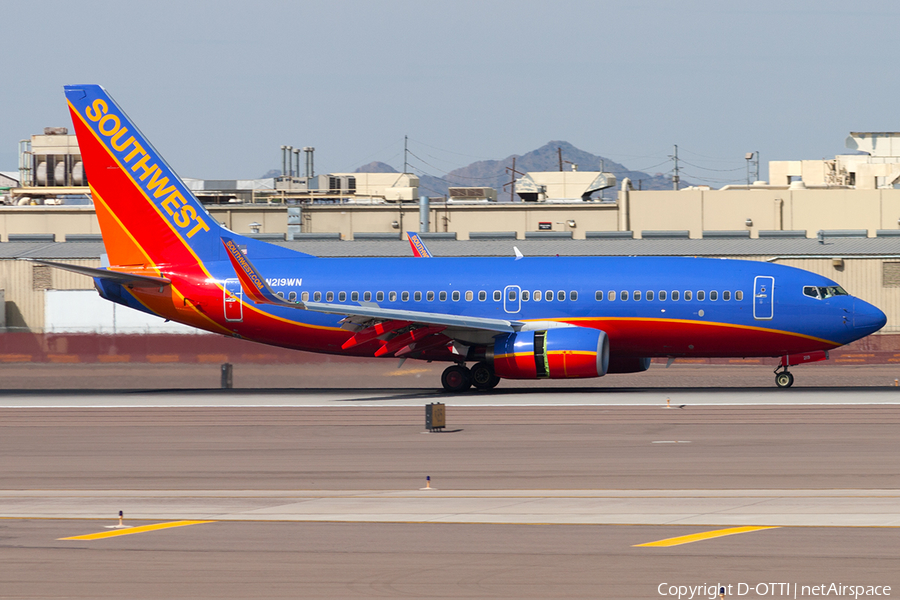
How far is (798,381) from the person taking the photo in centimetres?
4259

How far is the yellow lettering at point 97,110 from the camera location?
40750 mm

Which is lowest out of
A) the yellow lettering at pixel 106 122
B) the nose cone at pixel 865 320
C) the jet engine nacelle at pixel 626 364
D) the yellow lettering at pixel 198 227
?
the jet engine nacelle at pixel 626 364

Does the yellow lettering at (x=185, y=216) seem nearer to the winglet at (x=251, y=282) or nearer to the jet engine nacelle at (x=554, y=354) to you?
the winglet at (x=251, y=282)

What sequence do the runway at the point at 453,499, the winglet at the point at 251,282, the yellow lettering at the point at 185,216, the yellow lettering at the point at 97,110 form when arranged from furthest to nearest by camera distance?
the yellow lettering at the point at 185,216 → the yellow lettering at the point at 97,110 → the winglet at the point at 251,282 → the runway at the point at 453,499

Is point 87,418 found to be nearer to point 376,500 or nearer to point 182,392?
point 182,392

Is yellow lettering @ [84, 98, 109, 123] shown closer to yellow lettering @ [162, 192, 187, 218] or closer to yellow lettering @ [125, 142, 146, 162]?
yellow lettering @ [125, 142, 146, 162]

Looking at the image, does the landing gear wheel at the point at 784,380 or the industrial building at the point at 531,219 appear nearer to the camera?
the landing gear wheel at the point at 784,380

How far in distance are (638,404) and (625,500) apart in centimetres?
1533

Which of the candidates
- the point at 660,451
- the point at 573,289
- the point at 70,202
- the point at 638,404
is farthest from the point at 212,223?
the point at 70,202

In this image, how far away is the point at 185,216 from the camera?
134 ft

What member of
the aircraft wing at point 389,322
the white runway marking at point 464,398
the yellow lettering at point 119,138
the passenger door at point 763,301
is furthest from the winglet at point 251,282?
the passenger door at point 763,301

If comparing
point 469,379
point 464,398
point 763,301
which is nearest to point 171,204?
point 469,379

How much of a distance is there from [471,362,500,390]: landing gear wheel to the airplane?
0.17 ft
